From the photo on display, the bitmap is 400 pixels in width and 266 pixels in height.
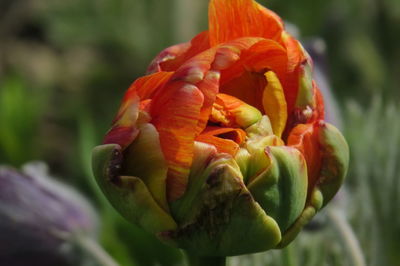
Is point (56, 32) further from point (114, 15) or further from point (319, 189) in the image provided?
point (319, 189)

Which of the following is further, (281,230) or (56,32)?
(56,32)

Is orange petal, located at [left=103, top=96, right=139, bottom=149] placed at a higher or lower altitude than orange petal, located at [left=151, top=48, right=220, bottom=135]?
lower

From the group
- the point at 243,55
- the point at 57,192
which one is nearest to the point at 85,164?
the point at 57,192

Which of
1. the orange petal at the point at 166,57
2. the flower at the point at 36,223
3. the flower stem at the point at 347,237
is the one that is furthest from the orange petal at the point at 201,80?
the flower at the point at 36,223

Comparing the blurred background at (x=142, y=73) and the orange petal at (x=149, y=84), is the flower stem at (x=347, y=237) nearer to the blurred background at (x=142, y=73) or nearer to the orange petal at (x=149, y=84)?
the blurred background at (x=142, y=73)

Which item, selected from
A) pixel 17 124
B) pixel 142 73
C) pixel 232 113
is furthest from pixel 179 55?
pixel 142 73

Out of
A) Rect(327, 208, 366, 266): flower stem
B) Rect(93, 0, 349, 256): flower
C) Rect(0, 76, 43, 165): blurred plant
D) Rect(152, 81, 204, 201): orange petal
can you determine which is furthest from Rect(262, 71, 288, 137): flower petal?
Rect(0, 76, 43, 165): blurred plant

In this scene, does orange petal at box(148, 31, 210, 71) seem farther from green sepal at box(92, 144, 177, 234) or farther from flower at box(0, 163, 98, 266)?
flower at box(0, 163, 98, 266)
